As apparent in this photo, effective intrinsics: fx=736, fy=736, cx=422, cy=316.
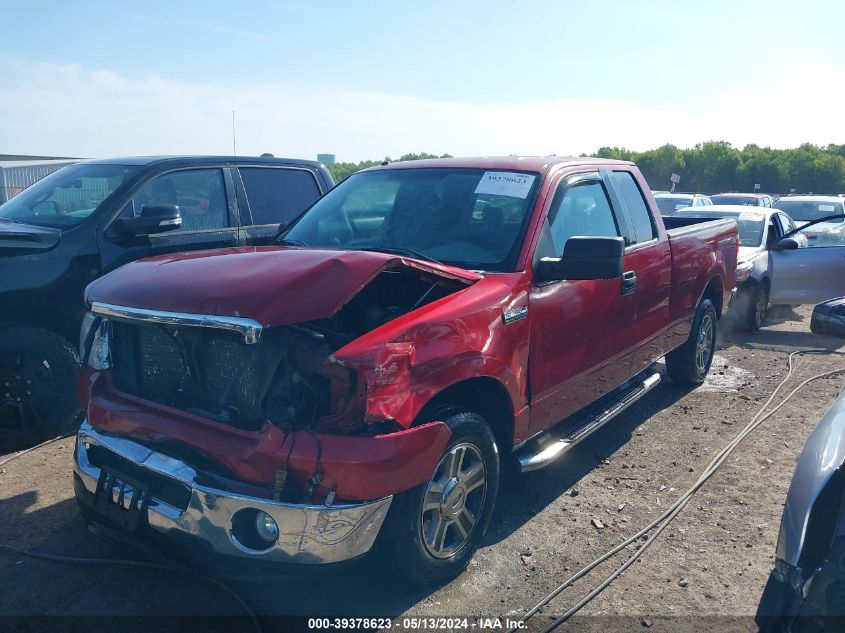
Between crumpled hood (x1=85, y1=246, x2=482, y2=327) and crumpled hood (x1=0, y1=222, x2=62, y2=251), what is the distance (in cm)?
196

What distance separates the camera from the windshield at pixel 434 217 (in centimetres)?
405

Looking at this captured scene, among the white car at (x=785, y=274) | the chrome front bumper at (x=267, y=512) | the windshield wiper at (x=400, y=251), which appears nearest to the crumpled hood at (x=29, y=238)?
the windshield wiper at (x=400, y=251)

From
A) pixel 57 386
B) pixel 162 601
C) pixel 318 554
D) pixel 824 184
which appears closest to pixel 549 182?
pixel 318 554

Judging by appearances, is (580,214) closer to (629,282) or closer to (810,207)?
(629,282)

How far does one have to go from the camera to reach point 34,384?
498 cm

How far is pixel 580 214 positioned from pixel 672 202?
13.5 m

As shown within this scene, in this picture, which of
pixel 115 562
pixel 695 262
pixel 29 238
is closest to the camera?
pixel 115 562

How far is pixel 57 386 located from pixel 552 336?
3407mm

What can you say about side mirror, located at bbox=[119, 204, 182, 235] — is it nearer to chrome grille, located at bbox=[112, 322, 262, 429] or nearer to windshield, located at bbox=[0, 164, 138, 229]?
windshield, located at bbox=[0, 164, 138, 229]

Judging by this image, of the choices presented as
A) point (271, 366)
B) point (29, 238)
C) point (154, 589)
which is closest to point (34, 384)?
point (29, 238)

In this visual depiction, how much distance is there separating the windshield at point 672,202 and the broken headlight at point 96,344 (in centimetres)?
1463

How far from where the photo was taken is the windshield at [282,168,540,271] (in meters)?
4.05

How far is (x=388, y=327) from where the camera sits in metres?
3.06

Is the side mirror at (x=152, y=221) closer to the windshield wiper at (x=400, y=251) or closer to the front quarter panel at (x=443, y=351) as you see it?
the windshield wiper at (x=400, y=251)
